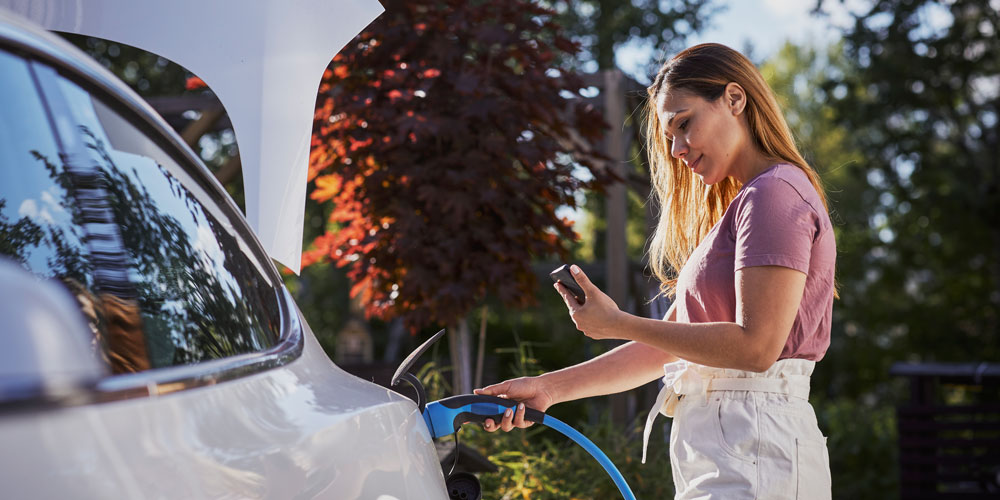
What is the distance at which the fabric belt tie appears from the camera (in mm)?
1923

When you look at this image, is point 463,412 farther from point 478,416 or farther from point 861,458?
point 861,458

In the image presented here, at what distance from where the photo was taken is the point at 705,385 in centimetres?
198

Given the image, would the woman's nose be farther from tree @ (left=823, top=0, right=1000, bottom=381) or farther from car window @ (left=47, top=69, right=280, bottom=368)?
tree @ (left=823, top=0, right=1000, bottom=381)

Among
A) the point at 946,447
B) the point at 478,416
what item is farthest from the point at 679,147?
the point at 946,447

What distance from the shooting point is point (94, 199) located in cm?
113

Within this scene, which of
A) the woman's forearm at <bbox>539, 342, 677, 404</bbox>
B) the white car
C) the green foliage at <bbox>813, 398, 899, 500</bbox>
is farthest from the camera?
the green foliage at <bbox>813, 398, 899, 500</bbox>

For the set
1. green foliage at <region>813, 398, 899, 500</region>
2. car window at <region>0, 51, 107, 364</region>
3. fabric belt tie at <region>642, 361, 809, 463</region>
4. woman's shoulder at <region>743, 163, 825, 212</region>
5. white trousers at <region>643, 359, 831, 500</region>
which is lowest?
green foliage at <region>813, 398, 899, 500</region>

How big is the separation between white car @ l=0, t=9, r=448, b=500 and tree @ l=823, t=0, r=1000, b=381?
13502 mm

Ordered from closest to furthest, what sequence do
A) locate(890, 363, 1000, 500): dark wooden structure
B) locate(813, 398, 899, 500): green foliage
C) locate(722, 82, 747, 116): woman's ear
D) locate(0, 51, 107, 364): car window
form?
locate(0, 51, 107, 364): car window
locate(722, 82, 747, 116): woman's ear
locate(890, 363, 1000, 500): dark wooden structure
locate(813, 398, 899, 500): green foliage

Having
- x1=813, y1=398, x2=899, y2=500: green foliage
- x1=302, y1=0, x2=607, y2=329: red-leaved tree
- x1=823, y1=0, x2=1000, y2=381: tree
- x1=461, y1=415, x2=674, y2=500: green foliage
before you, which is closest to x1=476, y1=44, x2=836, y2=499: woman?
x1=461, y1=415, x2=674, y2=500: green foliage

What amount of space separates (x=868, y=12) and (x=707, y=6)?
2.77 m

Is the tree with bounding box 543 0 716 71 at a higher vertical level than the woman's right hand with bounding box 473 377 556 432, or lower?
higher

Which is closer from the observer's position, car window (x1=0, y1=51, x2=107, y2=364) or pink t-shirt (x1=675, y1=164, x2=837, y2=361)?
car window (x1=0, y1=51, x2=107, y2=364)

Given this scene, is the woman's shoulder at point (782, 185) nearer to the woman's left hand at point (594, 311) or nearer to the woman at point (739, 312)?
the woman at point (739, 312)
